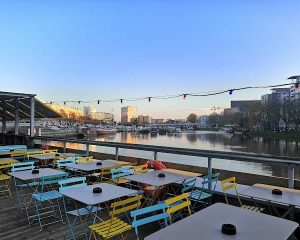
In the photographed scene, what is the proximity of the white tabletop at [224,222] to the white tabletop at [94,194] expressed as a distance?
1312 millimetres

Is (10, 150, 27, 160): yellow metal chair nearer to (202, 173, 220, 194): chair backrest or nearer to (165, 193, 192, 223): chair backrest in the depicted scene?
(202, 173, 220, 194): chair backrest

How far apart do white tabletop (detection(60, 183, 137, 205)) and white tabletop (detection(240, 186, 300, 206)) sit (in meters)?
1.62

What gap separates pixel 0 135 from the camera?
14914mm

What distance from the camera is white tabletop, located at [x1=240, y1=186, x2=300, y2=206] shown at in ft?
11.4

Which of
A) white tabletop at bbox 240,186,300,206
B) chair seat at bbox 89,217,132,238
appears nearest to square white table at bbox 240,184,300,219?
white tabletop at bbox 240,186,300,206

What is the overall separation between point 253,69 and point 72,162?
19412 mm

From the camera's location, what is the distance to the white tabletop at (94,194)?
11.3ft

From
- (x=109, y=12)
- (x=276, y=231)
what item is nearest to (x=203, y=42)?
(x=109, y=12)

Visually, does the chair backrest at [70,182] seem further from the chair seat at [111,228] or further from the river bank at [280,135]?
the river bank at [280,135]

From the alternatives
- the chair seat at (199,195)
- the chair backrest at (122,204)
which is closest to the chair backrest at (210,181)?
the chair seat at (199,195)

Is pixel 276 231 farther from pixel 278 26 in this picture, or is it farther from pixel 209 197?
pixel 278 26

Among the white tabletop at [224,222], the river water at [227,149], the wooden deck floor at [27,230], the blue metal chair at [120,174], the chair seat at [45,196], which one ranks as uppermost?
the white tabletop at [224,222]

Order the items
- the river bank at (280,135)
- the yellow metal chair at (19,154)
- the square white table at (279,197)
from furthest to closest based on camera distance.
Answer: the river bank at (280,135) → the yellow metal chair at (19,154) → the square white table at (279,197)

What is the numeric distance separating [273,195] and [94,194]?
231cm
